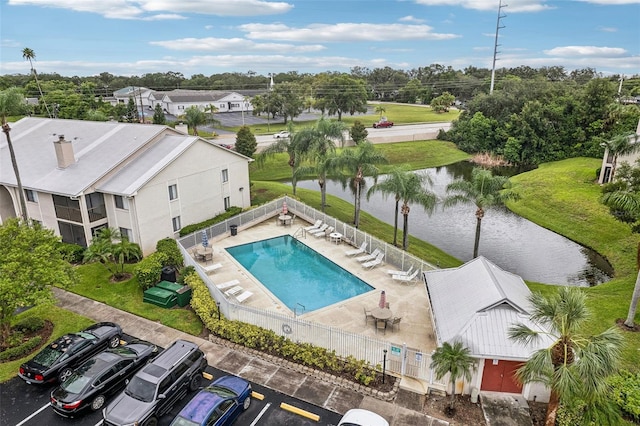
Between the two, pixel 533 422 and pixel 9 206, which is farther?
pixel 9 206

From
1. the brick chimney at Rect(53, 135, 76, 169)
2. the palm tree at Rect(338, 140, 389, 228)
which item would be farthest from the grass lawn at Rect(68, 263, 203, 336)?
the palm tree at Rect(338, 140, 389, 228)

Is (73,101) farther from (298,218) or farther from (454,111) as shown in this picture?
(454,111)

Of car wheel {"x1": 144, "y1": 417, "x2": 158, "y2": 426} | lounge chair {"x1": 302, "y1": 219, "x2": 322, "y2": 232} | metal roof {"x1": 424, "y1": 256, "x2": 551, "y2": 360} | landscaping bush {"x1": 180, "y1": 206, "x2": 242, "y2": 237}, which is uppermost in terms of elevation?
metal roof {"x1": 424, "y1": 256, "x2": 551, "y2": 360}

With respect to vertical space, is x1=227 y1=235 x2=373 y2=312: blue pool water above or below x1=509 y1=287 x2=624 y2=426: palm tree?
below

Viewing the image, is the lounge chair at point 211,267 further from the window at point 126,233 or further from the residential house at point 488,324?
the residential house at point 488,324

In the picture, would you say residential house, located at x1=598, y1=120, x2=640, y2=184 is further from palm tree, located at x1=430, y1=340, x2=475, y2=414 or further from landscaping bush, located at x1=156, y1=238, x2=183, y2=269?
landscaping bush, located at x1=156, y1=238, x2=183, y2=269

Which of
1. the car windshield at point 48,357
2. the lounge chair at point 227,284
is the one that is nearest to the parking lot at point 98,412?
the car windshield at point 48,357

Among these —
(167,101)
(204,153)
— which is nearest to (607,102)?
(204,153)
